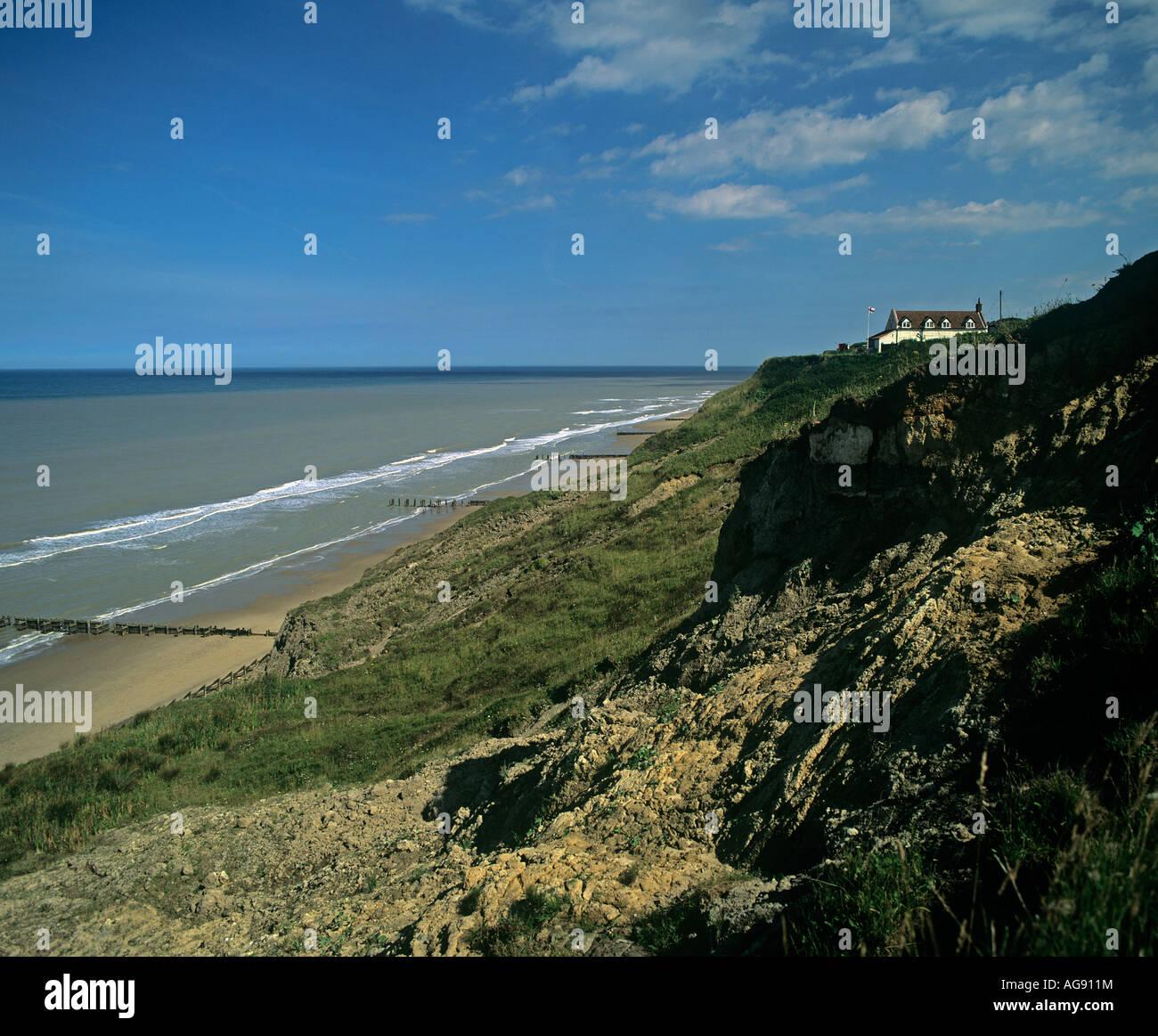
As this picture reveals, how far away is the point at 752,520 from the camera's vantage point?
50.1 ft

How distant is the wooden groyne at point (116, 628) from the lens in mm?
30719

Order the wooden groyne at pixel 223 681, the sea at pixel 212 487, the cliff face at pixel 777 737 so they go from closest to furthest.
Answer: the cliff face at pixel 777 737 < the wooden groyne at pixel 223 681 < the sea at pixel 212 487

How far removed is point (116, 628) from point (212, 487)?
107ft

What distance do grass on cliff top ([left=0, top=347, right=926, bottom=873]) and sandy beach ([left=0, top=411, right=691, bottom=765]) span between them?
11.2 ft

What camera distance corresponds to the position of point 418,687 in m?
19.7

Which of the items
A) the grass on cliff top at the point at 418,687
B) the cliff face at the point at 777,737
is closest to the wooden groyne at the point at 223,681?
the grass on cliff top at the point at 418,687

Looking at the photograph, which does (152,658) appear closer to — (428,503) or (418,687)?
(418,687)

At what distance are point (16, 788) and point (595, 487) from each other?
30.4 meters

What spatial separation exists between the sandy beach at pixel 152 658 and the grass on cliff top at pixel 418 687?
3.41m

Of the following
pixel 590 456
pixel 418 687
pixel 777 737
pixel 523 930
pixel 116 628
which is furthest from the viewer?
pixel 590 456

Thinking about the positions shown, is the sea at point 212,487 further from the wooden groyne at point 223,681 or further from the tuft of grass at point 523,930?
the tuft of grass at point 523,930

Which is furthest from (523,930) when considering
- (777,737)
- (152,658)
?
(152,658)

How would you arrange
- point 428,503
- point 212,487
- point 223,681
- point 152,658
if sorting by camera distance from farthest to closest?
point 212,487 → point 428,503 → point 152,658 → point 223,681

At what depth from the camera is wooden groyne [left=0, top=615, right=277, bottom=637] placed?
30.7m
